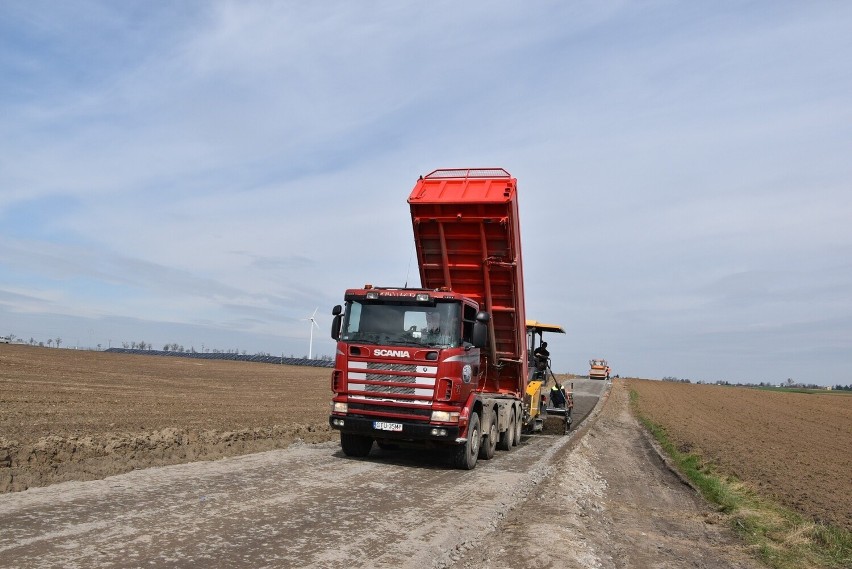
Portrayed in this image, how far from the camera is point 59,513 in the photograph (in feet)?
21.3

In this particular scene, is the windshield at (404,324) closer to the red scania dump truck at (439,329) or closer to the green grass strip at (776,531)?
the red scania dump truck at (439,329)

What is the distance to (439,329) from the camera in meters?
11.2

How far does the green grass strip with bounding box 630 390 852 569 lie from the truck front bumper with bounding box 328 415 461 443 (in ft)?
13.9

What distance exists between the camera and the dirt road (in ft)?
18.8

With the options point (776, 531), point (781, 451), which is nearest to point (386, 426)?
point (776, 531)

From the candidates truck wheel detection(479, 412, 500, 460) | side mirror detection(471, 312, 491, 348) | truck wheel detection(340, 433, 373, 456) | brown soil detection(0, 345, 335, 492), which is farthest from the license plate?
truck wheel detection(479, 412, 500, 460)

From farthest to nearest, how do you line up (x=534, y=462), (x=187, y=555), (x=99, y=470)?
(x=534, y=462)
(x=99, y=470)
(x=187, y=555)

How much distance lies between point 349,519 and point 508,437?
310 inches

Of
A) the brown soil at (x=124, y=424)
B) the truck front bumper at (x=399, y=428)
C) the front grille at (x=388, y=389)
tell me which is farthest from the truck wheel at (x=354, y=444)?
the brown soil at (x=124, y=424)

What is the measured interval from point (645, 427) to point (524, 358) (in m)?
11.1

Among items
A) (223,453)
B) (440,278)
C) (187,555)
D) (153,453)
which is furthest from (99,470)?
(440,278)

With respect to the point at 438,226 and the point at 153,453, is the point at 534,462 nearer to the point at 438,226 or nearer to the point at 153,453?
the point at 438,226

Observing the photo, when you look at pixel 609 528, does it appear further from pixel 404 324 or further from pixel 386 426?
pixel 404 324

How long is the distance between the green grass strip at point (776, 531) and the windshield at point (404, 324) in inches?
192
